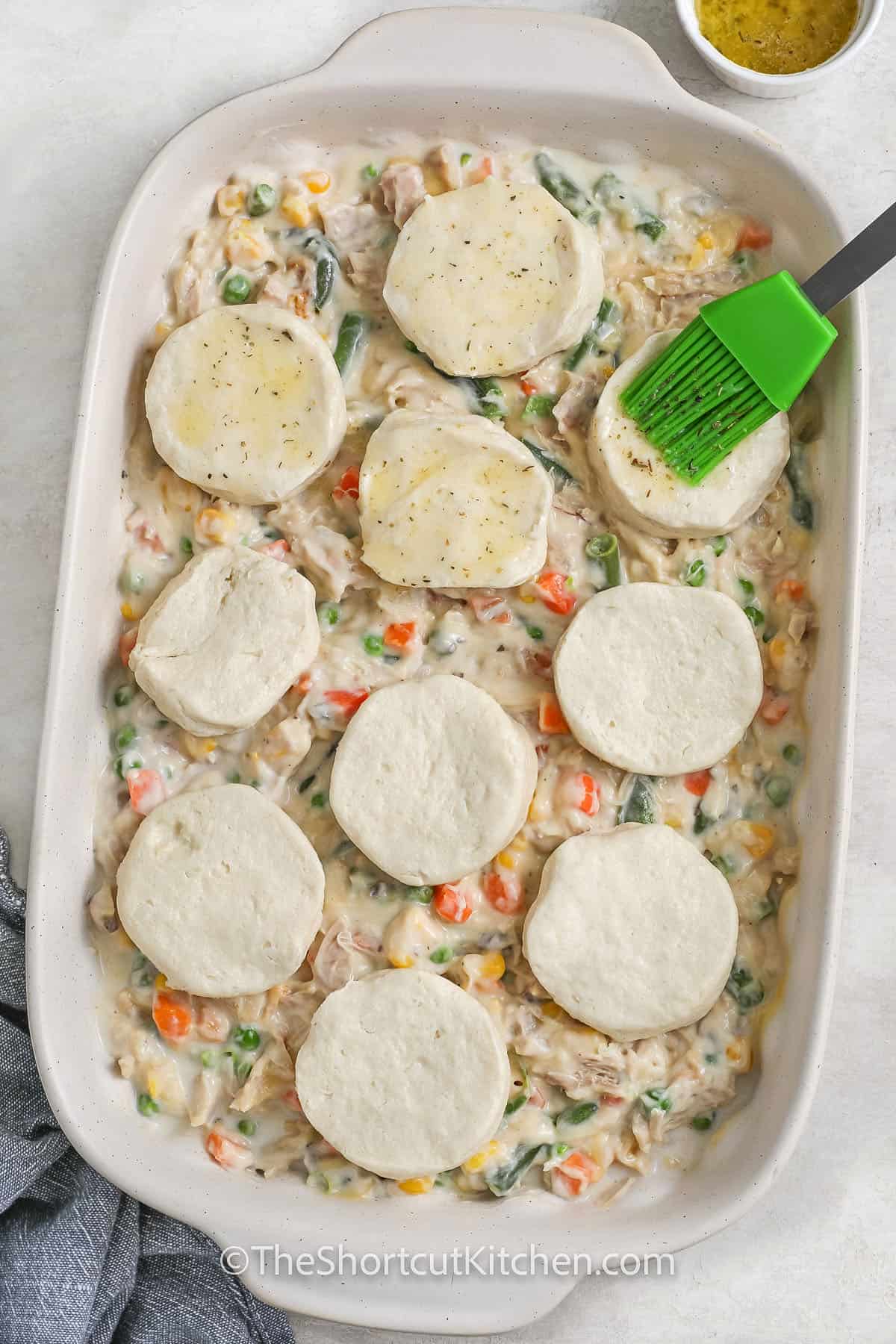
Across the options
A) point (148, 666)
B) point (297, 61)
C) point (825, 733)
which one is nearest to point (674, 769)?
point (825, 733)

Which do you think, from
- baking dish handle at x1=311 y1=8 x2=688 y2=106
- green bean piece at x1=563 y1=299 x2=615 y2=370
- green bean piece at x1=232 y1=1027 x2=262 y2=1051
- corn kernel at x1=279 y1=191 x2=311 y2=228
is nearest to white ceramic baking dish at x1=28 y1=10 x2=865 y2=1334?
baking dish handle at x1=311 y1=8 x2=688 y2=106

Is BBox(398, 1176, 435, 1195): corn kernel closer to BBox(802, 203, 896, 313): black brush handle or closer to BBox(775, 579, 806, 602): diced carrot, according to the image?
BBox(775, 579, 806, 602): diced carrot

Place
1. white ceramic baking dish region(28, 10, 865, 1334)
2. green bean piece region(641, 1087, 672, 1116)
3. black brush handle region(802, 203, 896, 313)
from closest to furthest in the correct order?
1. black brush handle region(802, 203, 896, 313)
2. white ceramic baking dish region(28, 10, 865, 1334)
3. green bean piece region(641, 1087, 672, 1116)

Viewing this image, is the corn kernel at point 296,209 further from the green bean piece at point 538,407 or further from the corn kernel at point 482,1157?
the corn kernel at point 482,1157

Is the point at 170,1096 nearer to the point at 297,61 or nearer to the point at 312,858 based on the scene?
the point at 312,858

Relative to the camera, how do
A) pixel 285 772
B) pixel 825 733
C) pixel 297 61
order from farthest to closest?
pixel 297 61, pixel 285 772, pixel 825 733

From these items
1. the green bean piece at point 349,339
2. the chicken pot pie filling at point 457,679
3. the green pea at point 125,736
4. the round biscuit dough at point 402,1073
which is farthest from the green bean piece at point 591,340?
the round biscuit dough at point 402,1073
